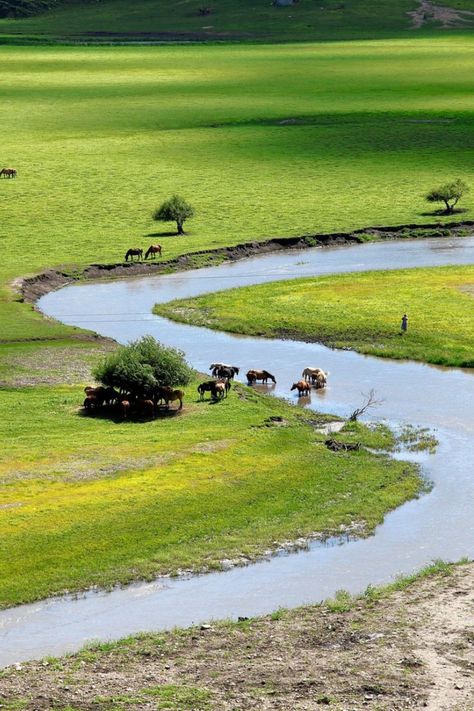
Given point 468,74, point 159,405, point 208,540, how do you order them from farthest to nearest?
point 468,74, point 159,405, point 208,540

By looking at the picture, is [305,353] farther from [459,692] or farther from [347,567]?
[459,692]

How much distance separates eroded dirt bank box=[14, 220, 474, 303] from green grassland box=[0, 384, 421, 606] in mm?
26806

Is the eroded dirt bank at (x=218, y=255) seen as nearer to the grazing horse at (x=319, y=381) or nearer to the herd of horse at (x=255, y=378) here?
the herd of horse at (x=255, y=378)

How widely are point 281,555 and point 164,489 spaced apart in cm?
518

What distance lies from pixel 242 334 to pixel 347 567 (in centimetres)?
3037

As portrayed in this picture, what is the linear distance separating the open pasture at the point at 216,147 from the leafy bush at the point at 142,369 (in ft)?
47.0

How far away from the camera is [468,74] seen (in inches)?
6358

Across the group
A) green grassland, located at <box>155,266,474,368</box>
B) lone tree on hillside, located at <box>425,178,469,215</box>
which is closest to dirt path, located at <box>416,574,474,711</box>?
green grassland, located at <box>155,266,474,368</box>

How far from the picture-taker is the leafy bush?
158 ft

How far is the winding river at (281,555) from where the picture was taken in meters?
32.5

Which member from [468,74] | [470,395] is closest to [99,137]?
[468,74]

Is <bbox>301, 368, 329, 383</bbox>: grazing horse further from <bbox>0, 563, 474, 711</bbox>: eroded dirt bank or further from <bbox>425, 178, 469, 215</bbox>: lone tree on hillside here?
<bbox>425, 178, 469, 215</bbox>: lone tree on hillside

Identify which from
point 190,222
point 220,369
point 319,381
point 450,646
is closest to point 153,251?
point 190,222

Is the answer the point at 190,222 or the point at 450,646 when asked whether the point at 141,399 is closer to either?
the point at 450,646
